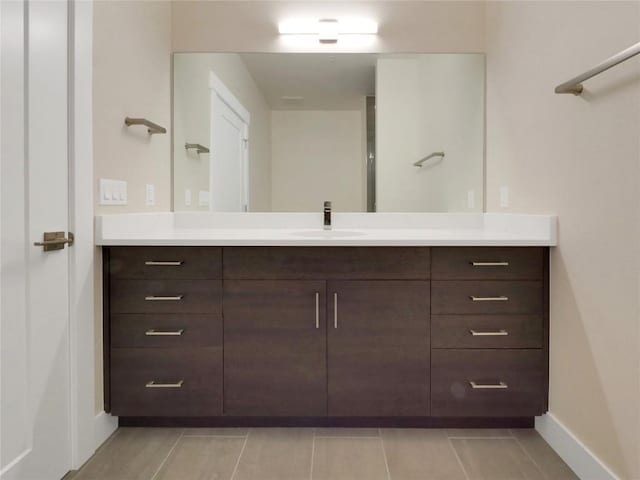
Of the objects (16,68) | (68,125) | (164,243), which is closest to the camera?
(16,68)

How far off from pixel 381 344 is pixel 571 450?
2.50ft

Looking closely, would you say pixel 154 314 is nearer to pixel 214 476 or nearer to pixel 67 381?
pixel 67 381

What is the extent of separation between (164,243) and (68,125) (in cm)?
53

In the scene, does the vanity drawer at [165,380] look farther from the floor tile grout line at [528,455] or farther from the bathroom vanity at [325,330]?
the floor tile grout line at [528,455]

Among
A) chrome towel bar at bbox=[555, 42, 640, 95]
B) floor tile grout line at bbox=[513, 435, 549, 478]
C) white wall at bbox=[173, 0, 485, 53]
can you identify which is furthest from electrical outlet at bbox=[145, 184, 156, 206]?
floor tile grout line at bbox=[513, 435, 549, 478]

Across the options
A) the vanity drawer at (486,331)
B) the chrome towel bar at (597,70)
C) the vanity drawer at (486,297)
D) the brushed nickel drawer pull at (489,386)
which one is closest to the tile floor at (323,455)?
the brushed nickel drawer pull at (489,386)

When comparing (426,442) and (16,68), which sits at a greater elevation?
(16,68)

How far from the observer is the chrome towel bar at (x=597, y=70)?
53.3 inches

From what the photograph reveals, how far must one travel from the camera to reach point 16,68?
1440 mm

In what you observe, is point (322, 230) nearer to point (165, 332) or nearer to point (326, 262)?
point (326, 262)

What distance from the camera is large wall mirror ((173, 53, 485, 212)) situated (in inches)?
103

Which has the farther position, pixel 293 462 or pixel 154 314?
pixel 154 314

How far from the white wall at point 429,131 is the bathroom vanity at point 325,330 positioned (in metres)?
0.71

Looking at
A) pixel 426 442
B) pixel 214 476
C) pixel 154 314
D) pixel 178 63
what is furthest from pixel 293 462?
pixel 178 63
